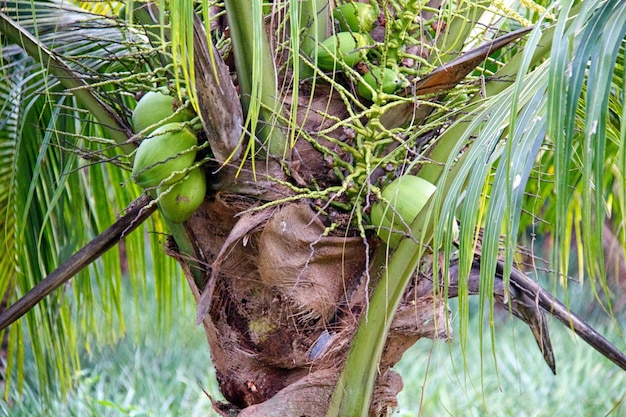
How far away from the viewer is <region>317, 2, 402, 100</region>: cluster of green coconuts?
3.36 ft

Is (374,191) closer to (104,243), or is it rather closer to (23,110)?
(104,243)

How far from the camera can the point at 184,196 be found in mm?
1043

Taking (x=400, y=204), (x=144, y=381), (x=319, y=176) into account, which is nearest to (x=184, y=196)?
(x=319, y=176)

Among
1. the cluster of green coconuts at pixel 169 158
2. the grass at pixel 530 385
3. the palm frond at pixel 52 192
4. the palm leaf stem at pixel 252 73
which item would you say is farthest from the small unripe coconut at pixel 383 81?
the grass at pixel 530 385

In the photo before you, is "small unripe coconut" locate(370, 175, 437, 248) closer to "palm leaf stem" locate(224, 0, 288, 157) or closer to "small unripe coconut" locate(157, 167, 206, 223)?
"palm leaf stem" locate(224, 0, 288, 157)

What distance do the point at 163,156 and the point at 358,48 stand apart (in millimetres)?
309

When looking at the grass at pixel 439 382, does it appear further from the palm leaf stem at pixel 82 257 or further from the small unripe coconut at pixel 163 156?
the small unripe coconut at pixel 163 156

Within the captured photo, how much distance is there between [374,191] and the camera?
0.99 m

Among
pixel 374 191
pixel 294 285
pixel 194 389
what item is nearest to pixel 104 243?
pixel 294 285

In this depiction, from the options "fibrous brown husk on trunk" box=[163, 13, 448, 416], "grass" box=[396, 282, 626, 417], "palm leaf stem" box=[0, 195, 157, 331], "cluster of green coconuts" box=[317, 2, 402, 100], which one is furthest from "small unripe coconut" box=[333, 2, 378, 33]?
"grass" box=[396, 282, 626, 417]

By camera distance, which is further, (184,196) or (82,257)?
(82,257)

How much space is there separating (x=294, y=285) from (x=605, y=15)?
57cm

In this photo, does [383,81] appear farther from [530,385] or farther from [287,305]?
[530,385]

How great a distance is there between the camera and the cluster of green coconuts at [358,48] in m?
1.02
